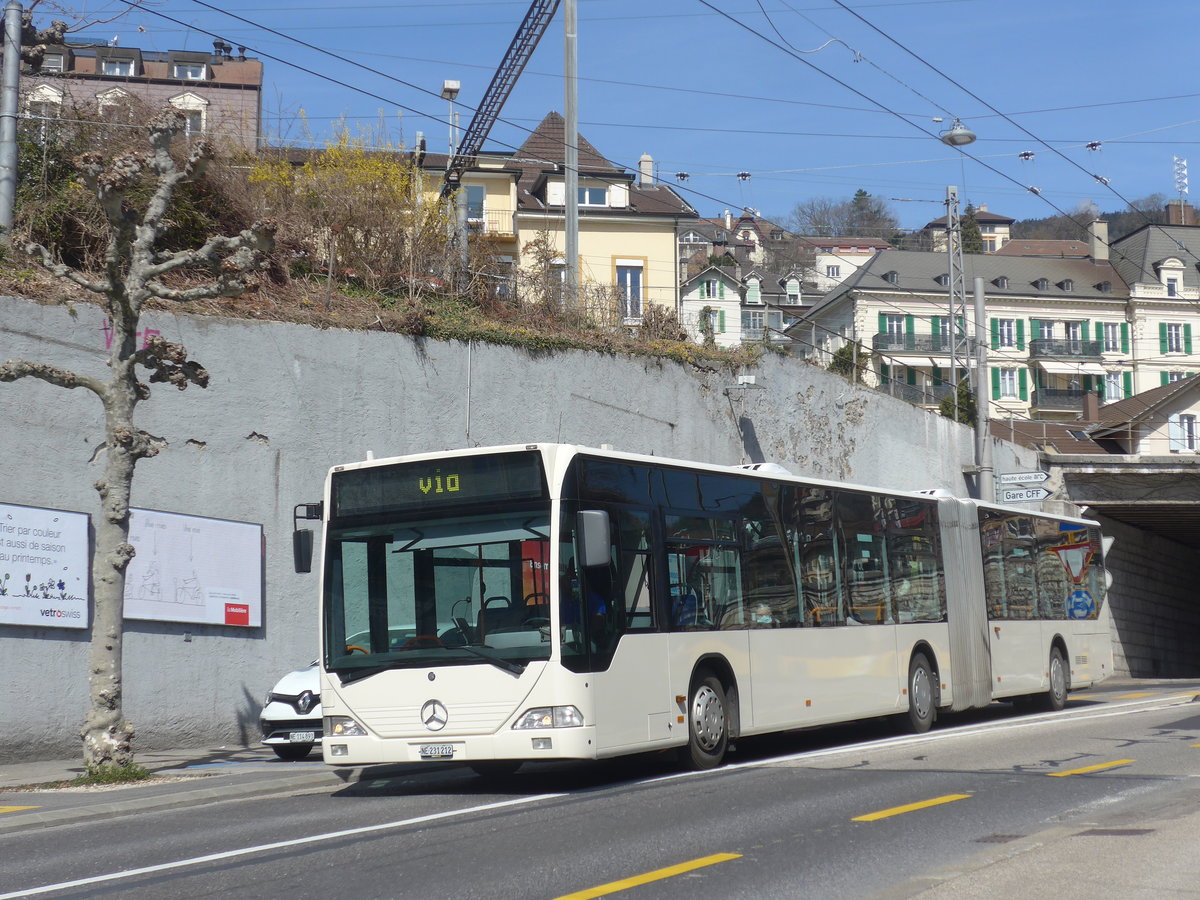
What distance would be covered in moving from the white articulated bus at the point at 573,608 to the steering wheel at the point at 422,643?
11 mm

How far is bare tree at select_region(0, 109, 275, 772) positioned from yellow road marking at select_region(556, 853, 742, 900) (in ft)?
22.6

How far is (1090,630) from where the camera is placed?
22.0 meters

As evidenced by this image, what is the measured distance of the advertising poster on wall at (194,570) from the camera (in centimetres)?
1576

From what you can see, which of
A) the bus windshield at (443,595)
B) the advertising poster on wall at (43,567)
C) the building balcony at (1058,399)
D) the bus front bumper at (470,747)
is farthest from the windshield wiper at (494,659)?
the building balcony at (1058,399)

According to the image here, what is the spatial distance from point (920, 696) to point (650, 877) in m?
9.99

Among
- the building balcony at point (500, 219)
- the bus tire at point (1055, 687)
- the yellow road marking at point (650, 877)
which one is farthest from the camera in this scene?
the building balcony at point (500, 219)

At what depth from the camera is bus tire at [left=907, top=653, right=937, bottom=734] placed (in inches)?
635

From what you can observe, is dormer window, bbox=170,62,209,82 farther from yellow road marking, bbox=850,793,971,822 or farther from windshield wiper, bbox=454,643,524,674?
yellow road marking, bbox=850,793,971,822

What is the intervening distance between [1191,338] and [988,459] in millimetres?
57336

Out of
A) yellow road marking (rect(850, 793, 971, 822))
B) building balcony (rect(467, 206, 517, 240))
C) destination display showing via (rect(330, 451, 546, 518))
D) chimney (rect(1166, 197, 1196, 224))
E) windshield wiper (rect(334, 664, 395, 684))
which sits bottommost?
yellow road marking (rect(850, 793, 971, 822))

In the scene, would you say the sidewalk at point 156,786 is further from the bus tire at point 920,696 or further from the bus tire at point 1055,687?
the bus tire at point 1055,687

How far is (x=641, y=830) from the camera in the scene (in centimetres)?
855

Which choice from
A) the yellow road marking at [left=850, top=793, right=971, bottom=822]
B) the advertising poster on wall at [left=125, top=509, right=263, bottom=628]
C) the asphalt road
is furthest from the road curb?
the yellow road marking at [left=850, top=793, right=971, bottom=822]

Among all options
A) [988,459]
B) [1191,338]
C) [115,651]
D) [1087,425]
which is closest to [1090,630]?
[988,459]
